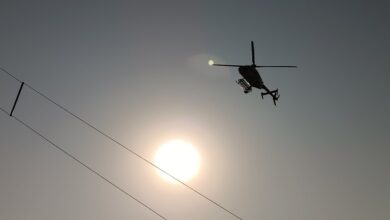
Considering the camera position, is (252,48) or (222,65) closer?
(222,65)

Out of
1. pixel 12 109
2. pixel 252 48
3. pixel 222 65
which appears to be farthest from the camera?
pixel 252 48

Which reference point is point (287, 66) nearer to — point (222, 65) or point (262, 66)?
point (262, 66)

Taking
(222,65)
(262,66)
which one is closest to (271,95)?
(262,66)

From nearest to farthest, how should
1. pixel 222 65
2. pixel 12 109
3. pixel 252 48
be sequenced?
pixel 12 109 → pixel 222 65 → pixel 252 48

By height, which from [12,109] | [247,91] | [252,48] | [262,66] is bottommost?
[12,109]

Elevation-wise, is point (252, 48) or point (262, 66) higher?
point (252, 48)

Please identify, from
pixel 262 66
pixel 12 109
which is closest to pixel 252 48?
pixel 262 66

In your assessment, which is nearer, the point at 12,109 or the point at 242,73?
the point at 12,109

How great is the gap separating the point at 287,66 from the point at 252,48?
376cm

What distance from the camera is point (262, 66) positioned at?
31766mm

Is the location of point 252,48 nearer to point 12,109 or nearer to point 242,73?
point 242,73

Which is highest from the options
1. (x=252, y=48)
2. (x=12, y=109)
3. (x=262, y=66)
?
(x=252, y=48)

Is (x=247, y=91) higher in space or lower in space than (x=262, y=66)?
lower

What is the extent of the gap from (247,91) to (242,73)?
165 centimetres
